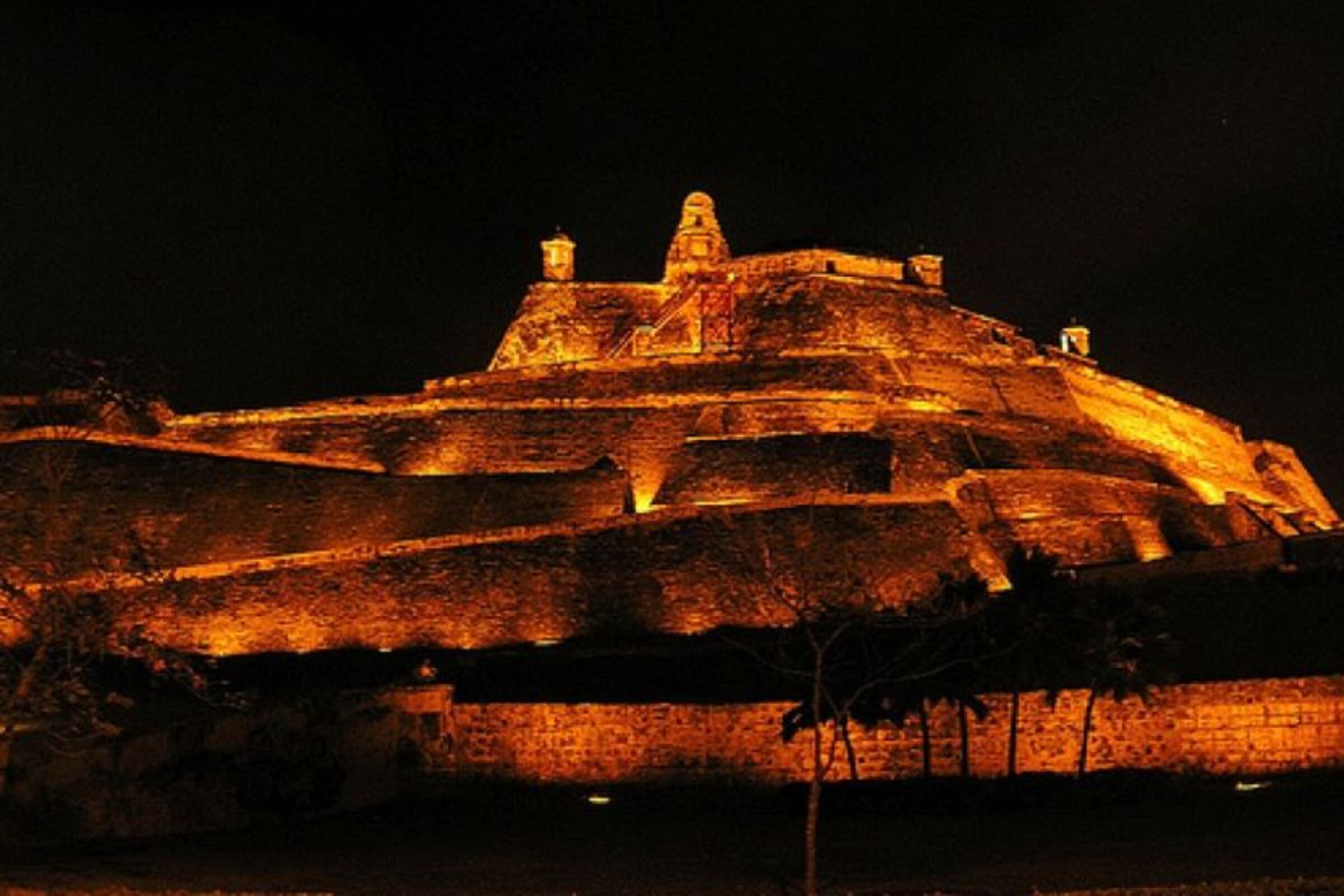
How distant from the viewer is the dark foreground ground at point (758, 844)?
1406cm

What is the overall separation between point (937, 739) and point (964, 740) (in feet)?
1.81

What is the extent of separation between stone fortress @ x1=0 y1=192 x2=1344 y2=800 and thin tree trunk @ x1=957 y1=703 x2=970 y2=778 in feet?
1.31

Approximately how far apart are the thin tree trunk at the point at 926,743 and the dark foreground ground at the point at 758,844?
77 cm

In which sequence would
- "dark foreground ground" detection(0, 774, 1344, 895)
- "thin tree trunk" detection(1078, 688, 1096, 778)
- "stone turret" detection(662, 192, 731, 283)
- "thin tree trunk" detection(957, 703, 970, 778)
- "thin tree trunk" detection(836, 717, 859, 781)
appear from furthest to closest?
"stone turret" detection(662, 192, 731, 283) → "thin tree trunk" detection(957, 703, 970, 778) → "thin tree trunk" detection(1078, 688, 1096, 778) → "thin tree trunk" detection(836, 717, 859, 781) → "dark foreground ground" detection(0, 774, 1344, 895)

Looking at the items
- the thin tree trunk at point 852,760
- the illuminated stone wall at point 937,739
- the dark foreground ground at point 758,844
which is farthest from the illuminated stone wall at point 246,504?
the dark foreground ground at point 758,844

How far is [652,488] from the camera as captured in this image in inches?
1442

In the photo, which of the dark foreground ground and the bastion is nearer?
the dark foreground ground

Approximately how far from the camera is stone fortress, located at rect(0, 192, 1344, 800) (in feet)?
96.2

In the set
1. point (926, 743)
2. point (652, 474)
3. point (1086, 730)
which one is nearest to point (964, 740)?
point (926, 743)

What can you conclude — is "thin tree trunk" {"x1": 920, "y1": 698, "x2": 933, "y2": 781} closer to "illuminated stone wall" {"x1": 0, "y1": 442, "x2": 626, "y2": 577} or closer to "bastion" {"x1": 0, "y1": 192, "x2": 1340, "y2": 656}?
"bastion" {"x1": 0, "y1": 192, "x2": 1340, "y2": 656}

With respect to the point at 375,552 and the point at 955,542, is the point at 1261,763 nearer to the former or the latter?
the point at 955,542

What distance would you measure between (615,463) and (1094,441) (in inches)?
496

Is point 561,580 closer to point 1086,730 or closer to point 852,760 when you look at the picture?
point 852,760

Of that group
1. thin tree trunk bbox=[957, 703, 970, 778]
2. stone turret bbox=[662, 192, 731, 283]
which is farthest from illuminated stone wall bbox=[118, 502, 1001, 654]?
stone turret bbox=[662, 192, 731, 283]
